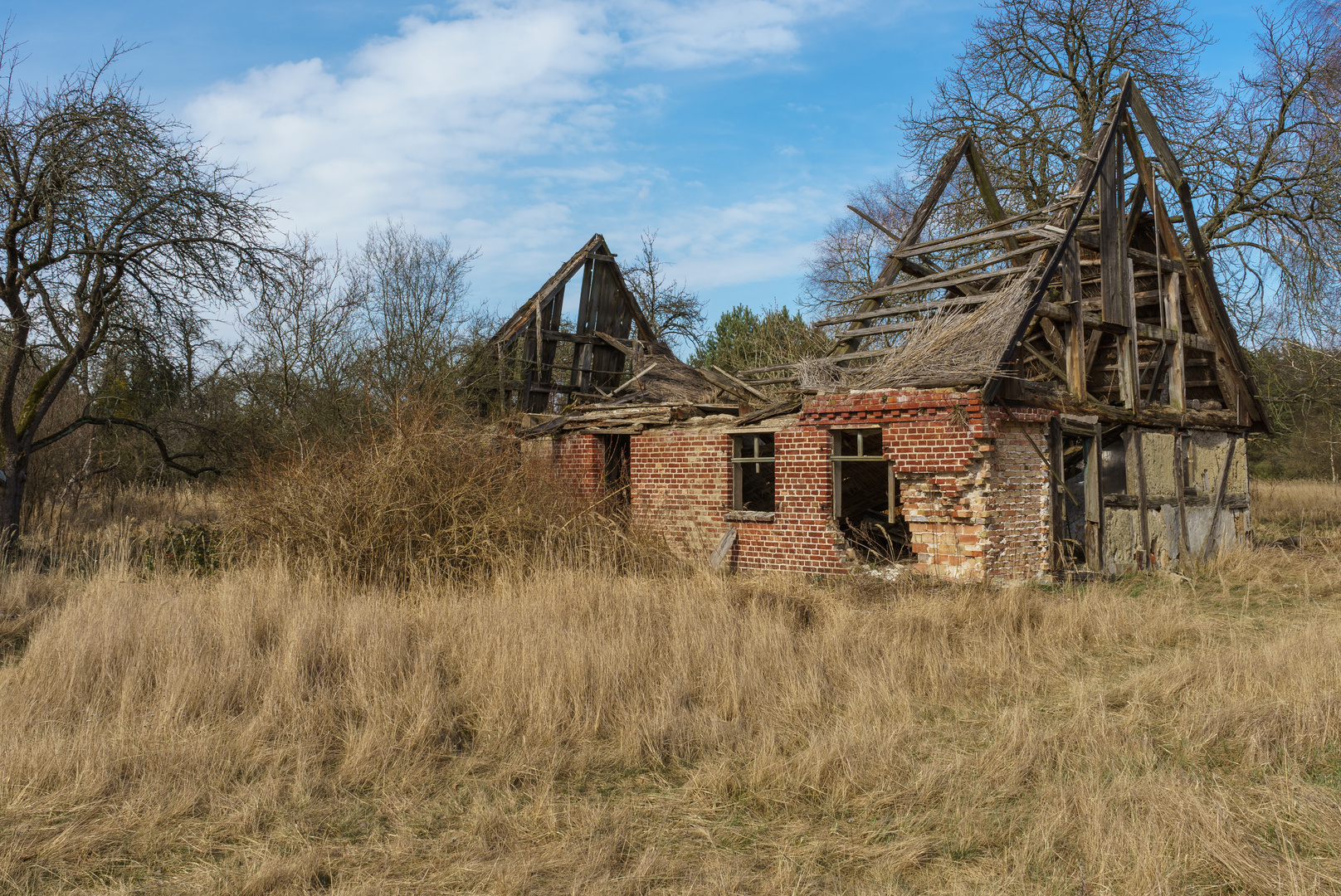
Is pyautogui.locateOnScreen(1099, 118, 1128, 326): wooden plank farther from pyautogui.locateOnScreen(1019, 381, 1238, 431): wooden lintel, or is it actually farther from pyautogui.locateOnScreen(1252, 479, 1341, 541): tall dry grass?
pyautogui.locateOnScreen(1252, 479, 1341, 541): tall dry grass

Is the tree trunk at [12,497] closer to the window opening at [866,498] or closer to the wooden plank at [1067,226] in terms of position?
the window opening at [866,498]

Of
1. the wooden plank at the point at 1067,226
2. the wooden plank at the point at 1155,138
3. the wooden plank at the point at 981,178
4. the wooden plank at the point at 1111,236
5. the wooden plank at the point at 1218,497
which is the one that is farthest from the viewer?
the wooden plank at the point at 981,178

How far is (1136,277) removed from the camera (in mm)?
14891

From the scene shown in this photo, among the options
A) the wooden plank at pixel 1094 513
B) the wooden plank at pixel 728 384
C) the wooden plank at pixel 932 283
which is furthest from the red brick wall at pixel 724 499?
the wooden plank at pixel 1094 513

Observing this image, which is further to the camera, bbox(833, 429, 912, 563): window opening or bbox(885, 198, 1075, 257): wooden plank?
bbox(885, 198, 1075, 257): wooden plank

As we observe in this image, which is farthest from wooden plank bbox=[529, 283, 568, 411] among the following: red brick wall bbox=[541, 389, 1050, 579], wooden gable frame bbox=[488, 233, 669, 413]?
red brick wall bbox=[541, 389, 1050, 579]

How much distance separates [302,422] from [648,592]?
11383mm

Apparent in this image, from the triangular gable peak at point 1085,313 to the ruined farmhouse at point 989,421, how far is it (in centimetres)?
4

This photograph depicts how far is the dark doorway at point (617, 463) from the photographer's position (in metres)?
14.8

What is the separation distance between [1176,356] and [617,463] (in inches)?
365

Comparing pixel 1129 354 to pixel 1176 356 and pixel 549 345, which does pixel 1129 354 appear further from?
pixel 549 345

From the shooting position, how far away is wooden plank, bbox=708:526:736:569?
1278cm

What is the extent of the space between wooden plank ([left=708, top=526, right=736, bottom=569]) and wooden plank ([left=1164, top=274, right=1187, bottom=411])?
736 centimetres

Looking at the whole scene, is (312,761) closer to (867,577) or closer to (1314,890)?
(1314,890)
